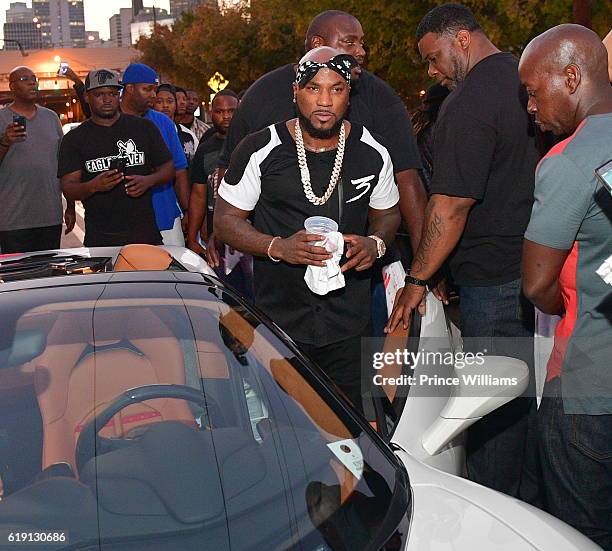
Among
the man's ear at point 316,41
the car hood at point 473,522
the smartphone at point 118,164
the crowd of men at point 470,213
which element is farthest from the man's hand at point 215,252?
the car hood at point 473,522

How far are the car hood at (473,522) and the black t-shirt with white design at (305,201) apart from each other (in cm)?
124

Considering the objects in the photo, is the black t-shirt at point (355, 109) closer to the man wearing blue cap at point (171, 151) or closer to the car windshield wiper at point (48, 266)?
the car windshield wiper at point (48, 266)

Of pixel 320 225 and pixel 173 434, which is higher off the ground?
pixel 320 225

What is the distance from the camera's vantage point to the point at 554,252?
2.62 meters

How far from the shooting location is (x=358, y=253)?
134 inches

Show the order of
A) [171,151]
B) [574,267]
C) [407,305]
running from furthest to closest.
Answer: [171,151] → [407,305] → [574,267]

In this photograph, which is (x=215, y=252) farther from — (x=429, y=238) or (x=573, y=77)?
(x=573, y=77)

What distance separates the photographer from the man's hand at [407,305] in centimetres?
341

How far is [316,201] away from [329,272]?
29cm

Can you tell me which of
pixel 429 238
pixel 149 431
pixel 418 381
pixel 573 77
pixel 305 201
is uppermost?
pixel 573 77

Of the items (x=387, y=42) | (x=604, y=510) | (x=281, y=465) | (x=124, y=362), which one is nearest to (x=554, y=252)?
(x=604, y=510)

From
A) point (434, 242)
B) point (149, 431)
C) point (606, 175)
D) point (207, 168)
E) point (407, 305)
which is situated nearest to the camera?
point (606, 175)

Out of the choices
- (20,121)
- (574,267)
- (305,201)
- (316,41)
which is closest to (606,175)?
(574,267)

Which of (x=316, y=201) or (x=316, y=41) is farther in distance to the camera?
(x=316, y=41)
